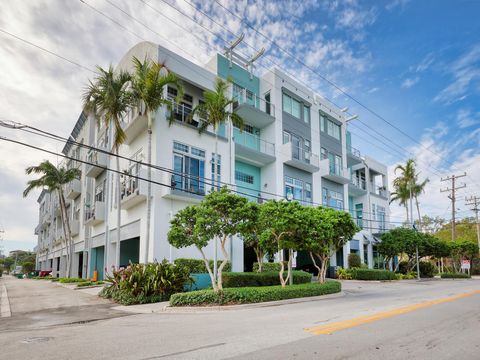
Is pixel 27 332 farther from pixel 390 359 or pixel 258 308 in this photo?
pixel 390 359

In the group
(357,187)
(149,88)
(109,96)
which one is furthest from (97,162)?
(357,187)

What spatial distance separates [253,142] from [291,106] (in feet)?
21.1

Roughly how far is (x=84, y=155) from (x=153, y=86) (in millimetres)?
24022

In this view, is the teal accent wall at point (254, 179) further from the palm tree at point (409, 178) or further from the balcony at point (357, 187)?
the palm tree at point (409, 178)

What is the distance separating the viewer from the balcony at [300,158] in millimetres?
29578

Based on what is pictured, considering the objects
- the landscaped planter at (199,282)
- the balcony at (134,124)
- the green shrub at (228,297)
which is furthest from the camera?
the balcony at (134,124)

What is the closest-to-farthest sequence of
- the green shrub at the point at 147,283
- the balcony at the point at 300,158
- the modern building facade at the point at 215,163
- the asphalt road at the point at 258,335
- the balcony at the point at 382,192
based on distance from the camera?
the asphalt road at the point at 258,335 < the green shrub at the point at 147,283 < the modern building facade at the point at 215,163 < the balcony at the point at 300,158 < the balcony at the point at 382,192

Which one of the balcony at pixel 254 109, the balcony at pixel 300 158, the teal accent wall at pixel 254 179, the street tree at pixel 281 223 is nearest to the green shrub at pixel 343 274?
the balcony at pixel 300 158

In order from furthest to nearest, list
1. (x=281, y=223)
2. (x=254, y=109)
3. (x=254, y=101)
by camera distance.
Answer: (x=254, y=101) < (x=254, y=109) < (x=281, y=223)

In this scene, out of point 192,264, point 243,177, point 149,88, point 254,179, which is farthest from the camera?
point 254,179

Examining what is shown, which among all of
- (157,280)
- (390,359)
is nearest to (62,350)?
(390,359)

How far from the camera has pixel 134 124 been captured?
22750mm

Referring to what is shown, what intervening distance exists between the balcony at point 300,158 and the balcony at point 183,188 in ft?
29.9

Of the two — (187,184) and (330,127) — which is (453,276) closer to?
(330,127)
